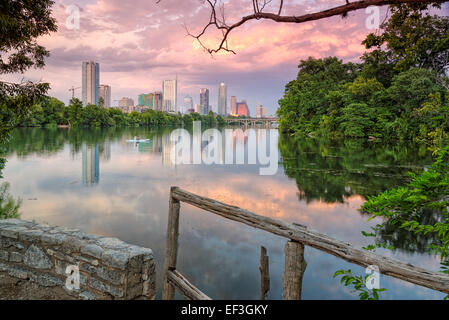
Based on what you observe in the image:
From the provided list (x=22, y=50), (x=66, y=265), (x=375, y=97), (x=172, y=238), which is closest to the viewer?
(x=66, y=265)

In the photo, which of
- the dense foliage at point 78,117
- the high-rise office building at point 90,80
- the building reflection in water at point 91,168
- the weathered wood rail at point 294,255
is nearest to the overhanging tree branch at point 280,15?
the weathered wood rail at point 294,255

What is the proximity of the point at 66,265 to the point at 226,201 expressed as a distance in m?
10.6

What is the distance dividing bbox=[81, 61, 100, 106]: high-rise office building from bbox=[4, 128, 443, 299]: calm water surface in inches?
6966

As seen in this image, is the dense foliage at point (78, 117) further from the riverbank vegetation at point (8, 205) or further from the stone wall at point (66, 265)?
the stone wall at point (66, 265)

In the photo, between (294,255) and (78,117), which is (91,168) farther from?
(78,117)

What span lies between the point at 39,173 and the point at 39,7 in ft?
44.9

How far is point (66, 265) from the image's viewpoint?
3838mm

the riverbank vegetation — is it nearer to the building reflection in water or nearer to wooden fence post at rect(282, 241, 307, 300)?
the building reflection in water

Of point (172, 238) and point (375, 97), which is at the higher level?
point (375, 97)

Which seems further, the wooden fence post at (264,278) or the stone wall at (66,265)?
the wooden fence post at (264,278)

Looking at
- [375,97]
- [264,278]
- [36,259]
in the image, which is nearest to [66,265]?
[36,259]

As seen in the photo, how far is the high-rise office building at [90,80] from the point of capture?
598 ft

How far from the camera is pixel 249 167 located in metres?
23.9

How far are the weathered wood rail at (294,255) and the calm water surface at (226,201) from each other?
2.85 meters
